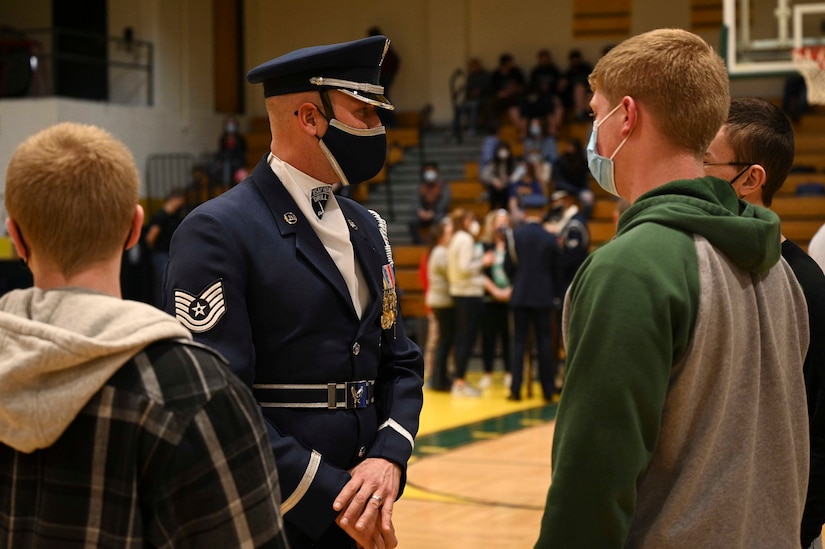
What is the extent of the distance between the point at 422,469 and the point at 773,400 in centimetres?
559

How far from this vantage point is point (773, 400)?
1937mm

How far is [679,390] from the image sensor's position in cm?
182

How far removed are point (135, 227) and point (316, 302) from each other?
87 centimetres

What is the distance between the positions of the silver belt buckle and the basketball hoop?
775 cm

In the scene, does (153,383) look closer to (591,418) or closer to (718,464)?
(591,418)

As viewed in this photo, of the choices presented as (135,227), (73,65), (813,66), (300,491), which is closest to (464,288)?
(813,66)

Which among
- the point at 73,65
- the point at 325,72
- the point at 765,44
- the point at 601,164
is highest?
the point at 73,65

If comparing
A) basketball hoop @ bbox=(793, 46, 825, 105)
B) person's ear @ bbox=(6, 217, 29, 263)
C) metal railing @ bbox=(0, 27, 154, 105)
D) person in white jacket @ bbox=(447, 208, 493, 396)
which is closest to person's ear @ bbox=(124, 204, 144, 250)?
person's ear @ bbox=(6, 217, 29, 263)

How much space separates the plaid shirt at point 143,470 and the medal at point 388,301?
42.1 inches

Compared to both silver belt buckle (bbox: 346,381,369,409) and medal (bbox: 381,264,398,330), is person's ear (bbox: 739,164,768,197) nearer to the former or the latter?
medal (bbox: 381,264,398,330)

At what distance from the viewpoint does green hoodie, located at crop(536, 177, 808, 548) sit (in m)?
1.75

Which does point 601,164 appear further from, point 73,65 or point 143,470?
point 73,65

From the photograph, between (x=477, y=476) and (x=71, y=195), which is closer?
(x=71, y=195)

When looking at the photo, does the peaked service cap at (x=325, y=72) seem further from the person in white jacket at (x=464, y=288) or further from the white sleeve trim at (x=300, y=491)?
the person in white jacket at (x=464, y=288)
